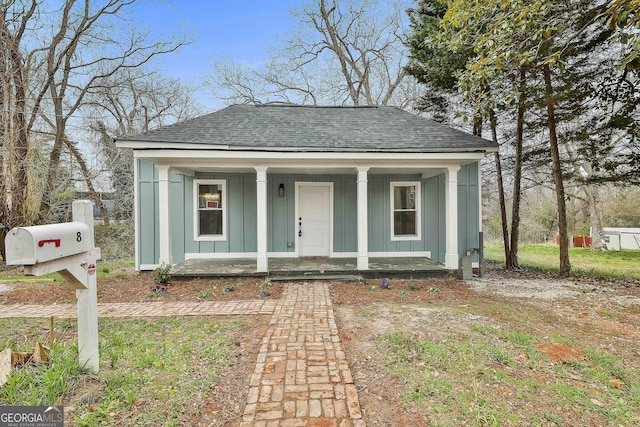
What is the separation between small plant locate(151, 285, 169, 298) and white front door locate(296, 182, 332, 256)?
337 cm

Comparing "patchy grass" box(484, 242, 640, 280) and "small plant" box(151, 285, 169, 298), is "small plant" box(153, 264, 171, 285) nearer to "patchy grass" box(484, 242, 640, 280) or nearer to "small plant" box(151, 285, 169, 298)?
"small plant" box(151, 285, 169, 298)

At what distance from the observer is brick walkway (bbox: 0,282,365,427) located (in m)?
2.15

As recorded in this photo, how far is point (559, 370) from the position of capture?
9.23 feet

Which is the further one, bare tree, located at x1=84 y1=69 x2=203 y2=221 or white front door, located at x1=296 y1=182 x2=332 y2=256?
bare tree, located at x1=84 y1=69 x2=203 y2=221

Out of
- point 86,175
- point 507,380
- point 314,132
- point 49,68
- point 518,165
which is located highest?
point 49,68

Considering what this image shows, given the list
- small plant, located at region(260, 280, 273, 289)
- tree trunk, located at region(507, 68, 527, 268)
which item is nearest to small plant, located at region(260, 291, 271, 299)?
small plant, located at region(260, 280, 273, 289)

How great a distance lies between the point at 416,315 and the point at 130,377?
3.47 metres

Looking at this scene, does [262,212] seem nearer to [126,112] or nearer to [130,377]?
[130,377]

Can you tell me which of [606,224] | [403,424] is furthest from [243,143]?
[606,224]

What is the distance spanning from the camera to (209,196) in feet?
25.6

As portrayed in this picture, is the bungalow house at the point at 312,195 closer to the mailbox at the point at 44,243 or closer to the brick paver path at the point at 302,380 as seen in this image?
the brick paver path at the point at 302,380

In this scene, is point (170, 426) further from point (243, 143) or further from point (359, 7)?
point (359, 7)

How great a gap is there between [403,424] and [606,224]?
67.7ft

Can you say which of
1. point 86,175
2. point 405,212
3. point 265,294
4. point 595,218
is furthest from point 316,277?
point 595,218
